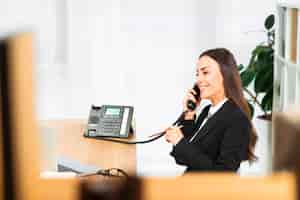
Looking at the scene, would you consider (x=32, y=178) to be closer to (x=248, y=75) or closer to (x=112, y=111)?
(x=112, y=111)

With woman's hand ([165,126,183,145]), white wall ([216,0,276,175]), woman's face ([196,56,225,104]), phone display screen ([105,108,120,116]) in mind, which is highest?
white wall ([216,0,276,175])

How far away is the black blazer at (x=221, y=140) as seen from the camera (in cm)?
319

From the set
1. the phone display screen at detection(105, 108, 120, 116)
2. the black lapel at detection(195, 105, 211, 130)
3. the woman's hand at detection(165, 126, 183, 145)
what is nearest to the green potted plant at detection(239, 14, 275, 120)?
Result: the black lapel at detection(195, 105, 211, 130)

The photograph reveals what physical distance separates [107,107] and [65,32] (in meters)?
0.57

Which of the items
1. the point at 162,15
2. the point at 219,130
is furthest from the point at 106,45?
the point at 219,130

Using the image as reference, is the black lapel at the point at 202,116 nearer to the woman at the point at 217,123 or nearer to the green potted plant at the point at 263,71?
the woman at the point at 217,123

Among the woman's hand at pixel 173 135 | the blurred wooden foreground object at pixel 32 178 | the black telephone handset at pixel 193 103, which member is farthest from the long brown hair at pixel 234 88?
the blurred wooden foreground object at pixel 32 178

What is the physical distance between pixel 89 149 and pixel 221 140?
79 cm

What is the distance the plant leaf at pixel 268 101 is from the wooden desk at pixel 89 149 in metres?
0.83

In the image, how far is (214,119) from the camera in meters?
3.29

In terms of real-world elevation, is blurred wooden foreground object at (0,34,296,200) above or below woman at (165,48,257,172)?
above

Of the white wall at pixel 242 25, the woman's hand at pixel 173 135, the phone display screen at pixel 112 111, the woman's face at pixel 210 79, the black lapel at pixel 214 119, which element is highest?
the white wall at pixel 242 25

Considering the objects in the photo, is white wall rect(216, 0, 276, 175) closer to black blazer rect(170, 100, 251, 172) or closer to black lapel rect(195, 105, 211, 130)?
black blazer rect(170, 100, 251, 172)

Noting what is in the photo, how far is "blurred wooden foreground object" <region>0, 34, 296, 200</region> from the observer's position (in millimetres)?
324
